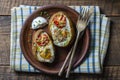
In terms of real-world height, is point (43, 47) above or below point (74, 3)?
below

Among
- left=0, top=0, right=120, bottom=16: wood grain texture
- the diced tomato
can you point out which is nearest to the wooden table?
left=0, top=0, right=120, bottom=16: wood grain texture

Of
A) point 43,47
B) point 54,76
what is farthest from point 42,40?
point 54,76

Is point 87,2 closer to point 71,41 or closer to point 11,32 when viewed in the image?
point 71,41

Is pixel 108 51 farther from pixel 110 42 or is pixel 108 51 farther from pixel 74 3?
pixel 74 3

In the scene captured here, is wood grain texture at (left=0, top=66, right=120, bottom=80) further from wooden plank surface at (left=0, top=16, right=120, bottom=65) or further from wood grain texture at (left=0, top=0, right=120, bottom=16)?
wood grain texture at (left=0, top=0, right=120, bottom=16)

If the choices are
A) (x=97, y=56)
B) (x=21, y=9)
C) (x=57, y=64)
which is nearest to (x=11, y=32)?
(x=21, y=9)

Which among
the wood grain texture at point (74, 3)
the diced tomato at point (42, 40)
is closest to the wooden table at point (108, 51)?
the wood grain texture at point (74, 3)

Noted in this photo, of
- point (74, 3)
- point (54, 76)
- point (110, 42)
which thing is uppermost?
point (74, 3)
